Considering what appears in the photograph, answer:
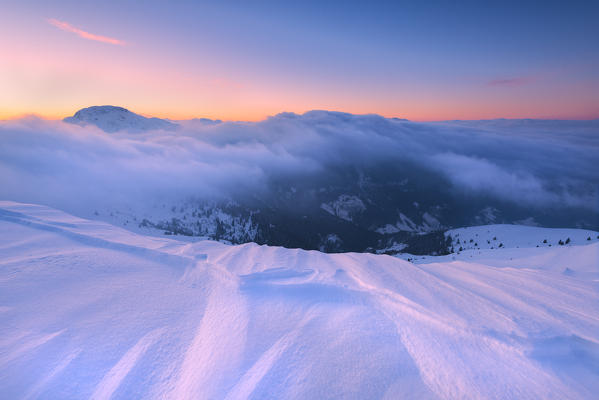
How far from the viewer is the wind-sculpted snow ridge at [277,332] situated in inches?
83.8

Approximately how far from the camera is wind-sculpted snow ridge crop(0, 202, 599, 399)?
213 cm

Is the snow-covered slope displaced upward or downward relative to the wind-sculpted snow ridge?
downward

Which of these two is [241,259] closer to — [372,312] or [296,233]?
[372,312]

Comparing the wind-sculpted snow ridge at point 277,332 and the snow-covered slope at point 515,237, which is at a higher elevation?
the wind-sculpted snow ridge at point 277,332

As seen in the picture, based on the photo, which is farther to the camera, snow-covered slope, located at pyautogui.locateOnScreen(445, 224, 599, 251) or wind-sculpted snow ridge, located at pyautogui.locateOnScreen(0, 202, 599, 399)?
snow-covered slope, located at pyautogui.locateOnScreen(445, 224, 599, 251)

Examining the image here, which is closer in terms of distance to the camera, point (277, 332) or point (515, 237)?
point (277, 332)

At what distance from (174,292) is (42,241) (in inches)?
159

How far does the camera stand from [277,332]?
2.75m

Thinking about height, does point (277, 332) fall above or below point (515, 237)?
above

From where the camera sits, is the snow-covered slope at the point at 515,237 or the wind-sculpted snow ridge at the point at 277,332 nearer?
the wind-sculpted snow ridge at the point at 277,332

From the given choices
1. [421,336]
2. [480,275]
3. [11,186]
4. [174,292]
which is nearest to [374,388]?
[421,336]

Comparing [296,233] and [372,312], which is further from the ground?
[372,312]

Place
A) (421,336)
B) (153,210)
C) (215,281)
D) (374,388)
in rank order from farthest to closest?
(153,210), (215,281), (421,336), (374,388)

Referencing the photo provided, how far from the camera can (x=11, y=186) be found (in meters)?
196
